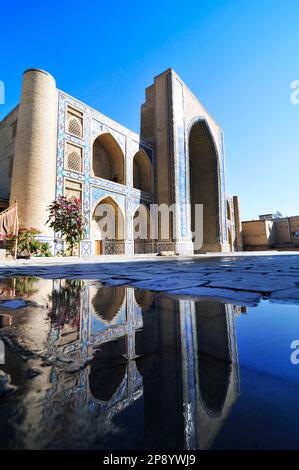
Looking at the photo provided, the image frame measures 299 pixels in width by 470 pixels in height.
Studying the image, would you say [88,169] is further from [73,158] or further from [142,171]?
[142,171]

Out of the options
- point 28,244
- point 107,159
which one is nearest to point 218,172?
point 107,159

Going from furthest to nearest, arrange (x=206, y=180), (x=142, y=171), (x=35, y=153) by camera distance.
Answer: (x=206, y=180), (x=142, y=171), (x=35, y=153)

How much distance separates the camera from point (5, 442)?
0.25 m

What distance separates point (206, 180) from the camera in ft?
49.7

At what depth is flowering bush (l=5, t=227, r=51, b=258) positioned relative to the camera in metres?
6.53

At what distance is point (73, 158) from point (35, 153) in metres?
1.47

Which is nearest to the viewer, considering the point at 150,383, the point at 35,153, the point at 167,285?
the point at 150,383

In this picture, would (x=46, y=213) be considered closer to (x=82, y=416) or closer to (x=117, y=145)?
(x=117, y=145)

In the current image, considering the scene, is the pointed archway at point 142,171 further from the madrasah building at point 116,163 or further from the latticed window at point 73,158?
the latticed window at point 73,158

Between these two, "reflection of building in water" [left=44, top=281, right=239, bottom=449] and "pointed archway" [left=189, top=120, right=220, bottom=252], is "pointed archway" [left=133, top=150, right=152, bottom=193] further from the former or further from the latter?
"reflection of building in water" [left=44, top=281, right=239, bottom=449]

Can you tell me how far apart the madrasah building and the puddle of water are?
7.41m

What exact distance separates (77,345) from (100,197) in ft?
30.8

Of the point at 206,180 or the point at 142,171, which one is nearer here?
the point at 142,171

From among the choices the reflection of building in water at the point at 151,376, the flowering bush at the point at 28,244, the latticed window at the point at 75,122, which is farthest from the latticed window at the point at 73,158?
the reflection of building in water at the point at 151,376
